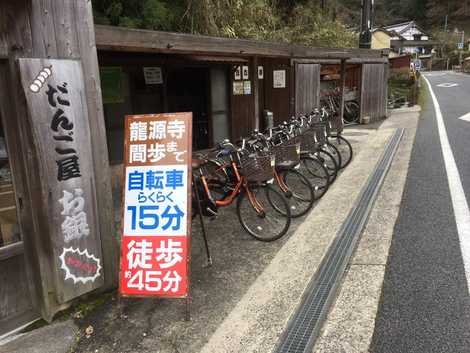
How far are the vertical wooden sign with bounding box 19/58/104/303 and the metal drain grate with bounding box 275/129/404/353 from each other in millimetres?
1881

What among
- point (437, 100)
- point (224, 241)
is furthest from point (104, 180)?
point (437, 100)

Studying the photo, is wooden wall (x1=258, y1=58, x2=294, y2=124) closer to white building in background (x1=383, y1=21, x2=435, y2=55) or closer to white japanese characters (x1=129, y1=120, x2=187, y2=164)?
white japanese characters (x1=129, y1=120, x2=187, y2=164)

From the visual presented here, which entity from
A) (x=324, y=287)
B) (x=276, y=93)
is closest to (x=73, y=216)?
(x=324, y=287)

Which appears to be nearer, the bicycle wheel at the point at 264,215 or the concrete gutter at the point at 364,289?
the concrete gutter at the point at 364,289

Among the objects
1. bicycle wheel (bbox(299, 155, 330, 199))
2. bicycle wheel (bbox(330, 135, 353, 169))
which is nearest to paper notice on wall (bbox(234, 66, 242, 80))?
bicycle wheel (bbox(330, 135, 353, 169))

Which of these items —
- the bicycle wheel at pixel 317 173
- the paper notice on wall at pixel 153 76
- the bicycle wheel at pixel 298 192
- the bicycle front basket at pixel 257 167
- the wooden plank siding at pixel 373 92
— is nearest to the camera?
the bicycle front basket at pixel 257 167

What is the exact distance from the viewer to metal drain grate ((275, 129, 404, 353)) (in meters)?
3.02

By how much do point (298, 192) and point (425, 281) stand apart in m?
2.52

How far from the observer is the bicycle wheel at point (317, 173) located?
6.52m

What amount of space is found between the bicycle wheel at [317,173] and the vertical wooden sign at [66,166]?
3.96m

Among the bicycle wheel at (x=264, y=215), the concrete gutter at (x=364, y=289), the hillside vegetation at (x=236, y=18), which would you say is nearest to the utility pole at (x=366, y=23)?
the hillside vegetation at (x=236, y=18)

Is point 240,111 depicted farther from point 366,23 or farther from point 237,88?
point 366,23

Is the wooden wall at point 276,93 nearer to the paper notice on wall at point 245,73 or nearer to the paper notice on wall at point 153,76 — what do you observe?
the paper notice on wall at point 245,73

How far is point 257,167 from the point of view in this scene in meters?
4.78
